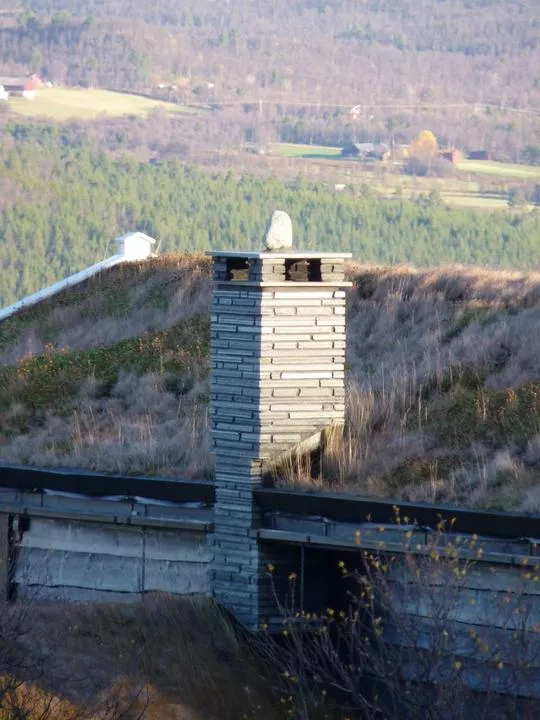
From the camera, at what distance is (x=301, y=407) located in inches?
652

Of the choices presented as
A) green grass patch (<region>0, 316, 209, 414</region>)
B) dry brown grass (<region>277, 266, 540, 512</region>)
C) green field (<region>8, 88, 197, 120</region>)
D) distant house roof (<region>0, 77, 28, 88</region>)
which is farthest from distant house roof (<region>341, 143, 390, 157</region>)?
green grass patch (<region>0, 316, 209, 414</region>)

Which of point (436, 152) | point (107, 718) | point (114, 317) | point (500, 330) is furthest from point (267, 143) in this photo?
point (107, 718)

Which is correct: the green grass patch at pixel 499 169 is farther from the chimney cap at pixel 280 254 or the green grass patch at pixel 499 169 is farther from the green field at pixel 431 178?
the chimney cap at pixel 280 254

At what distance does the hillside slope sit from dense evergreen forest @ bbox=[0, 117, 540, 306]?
145 feet

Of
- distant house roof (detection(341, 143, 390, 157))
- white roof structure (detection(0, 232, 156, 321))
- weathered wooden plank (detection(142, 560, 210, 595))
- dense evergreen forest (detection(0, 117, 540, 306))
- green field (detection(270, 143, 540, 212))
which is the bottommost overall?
weathered wooden plank (detection(142, 560, 210, 595))

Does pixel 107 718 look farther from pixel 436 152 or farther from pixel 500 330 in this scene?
pixel 436 152

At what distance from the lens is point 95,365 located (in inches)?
972

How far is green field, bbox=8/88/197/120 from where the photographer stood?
125 metres

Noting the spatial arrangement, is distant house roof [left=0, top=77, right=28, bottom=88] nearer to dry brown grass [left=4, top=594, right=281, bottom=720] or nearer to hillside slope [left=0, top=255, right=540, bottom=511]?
hillside slope [left=0, top=255, right=540, bottom=511]

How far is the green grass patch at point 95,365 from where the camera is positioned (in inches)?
940

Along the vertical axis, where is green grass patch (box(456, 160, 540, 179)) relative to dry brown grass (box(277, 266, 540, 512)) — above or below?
above

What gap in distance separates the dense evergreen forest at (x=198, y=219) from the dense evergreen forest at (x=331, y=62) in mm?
18903

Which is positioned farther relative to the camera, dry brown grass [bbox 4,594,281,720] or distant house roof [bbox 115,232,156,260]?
distant house roof [bbox 115,232,156,260]

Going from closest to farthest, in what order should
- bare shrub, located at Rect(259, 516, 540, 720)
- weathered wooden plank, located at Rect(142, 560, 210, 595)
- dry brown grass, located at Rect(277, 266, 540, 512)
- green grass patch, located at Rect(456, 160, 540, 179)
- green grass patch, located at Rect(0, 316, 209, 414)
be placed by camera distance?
bare shrub, located at Rect(259, 516, 540, 720) → dry brown grass, located at Rect(277, 266, 540, 512) → weathered wooden plank, located at Rect(142, 560, 210, 595) → green grass patch, located at Rect(0, 316, 209, 414) → green grass patch, located at Rect(456, 160, 540, 179)
